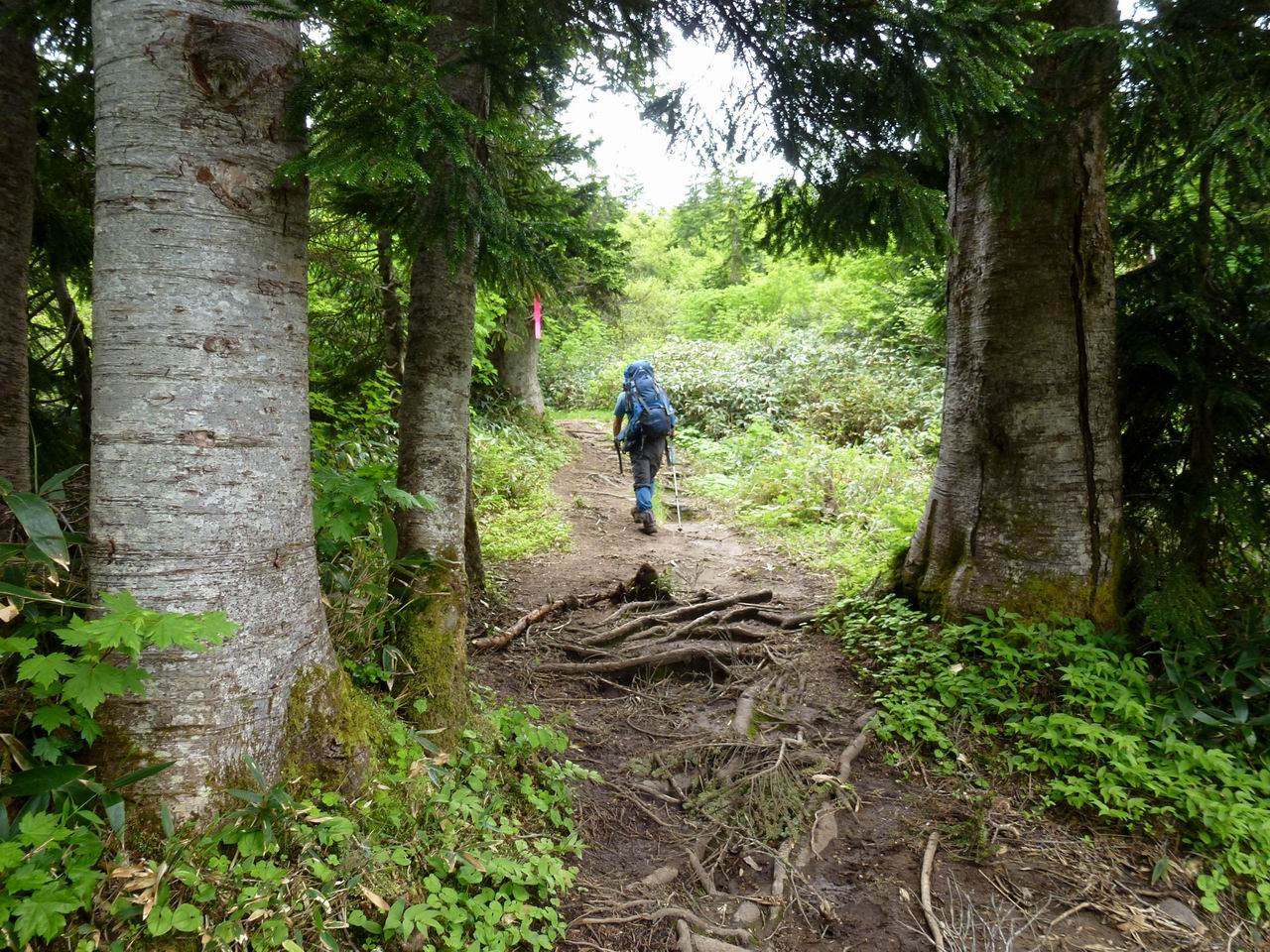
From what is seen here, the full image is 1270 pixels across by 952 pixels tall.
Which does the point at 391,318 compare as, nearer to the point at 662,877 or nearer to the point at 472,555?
the point at 472,555

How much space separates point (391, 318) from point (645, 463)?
3.76 meters

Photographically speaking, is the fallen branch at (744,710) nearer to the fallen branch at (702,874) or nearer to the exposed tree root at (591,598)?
the fallen branch at (702,874)

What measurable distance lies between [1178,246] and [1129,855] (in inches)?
132

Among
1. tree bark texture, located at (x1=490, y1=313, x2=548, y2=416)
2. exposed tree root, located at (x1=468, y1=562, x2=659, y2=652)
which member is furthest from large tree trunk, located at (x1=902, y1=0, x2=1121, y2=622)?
tree bark texture, located at (x1=490, y1=313, x2=548, y2=416)

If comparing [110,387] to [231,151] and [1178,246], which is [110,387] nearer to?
[231,151]

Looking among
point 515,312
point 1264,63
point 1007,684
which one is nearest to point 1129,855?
point 1007,684

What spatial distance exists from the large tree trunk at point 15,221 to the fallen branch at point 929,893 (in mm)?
4275

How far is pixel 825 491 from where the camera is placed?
30.8 ft

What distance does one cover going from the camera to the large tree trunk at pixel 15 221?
296cm

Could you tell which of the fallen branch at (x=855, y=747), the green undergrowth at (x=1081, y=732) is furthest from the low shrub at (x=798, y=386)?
the fallen branch at (x=855, y=747)

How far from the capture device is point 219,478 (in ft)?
6.95

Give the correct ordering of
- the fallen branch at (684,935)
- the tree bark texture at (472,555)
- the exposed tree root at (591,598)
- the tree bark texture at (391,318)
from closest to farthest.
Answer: the fallen branch at (684,935) → the exposed tree root at (591,598) → the tree bark texture at (472,555) → the tree bark texture at (391,318)

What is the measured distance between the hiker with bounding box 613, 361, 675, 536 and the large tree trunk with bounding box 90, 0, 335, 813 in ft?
22.7

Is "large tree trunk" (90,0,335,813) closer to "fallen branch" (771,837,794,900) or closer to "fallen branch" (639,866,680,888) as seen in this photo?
"fallen branch" (639,866,680,888)
